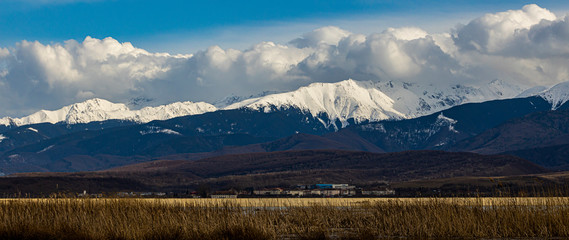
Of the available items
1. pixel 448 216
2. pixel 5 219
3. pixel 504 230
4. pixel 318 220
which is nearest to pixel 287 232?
pixel 318 220

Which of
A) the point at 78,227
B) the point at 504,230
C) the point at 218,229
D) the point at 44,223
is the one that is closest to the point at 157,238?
the point at 218,229

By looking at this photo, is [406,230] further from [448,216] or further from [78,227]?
[78,227]

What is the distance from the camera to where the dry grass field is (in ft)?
220

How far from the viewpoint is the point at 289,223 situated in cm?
7619

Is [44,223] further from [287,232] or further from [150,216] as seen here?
[287,232]

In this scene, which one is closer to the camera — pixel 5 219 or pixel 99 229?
pixel 99 229

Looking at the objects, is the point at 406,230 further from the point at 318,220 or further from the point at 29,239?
the point at 29,239

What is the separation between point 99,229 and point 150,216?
5363mm

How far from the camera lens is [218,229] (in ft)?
220

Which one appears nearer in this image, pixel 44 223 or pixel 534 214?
pixel 534 214

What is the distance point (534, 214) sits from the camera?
2719 inches

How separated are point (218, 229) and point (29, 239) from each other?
18464 mm

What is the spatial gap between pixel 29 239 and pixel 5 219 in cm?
508

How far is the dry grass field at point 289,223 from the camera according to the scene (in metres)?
67.0
